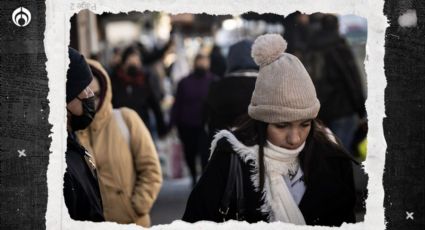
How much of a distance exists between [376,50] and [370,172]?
0.52 meters

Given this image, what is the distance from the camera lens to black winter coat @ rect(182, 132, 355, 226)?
3.43 meters

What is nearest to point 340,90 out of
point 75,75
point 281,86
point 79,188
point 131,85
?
point 131,85

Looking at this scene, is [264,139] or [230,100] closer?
[264,139]

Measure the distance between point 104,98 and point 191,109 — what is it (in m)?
4.52

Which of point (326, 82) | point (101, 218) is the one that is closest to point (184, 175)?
point (326, 82)

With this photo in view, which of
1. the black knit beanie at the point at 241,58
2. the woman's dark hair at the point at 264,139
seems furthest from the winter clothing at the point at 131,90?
the woman's dark hair at the point at 264,139

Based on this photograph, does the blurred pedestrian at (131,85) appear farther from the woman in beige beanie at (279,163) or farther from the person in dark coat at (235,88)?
the woman in beige beanie at (279,163)

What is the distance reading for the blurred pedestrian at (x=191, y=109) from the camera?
9180mm

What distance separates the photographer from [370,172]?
10.9ft

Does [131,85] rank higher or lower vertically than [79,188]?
lower

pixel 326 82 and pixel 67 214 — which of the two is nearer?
pixel 67 214

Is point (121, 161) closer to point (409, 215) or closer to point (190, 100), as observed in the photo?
point (409, 215)

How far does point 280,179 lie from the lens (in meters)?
3.49

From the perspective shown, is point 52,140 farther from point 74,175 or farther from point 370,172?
point 370,172
